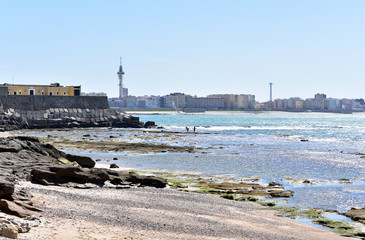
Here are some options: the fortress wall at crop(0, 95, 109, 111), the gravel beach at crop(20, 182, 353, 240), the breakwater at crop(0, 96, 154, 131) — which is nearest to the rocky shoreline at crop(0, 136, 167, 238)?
the gravel beach at crop(20, 182, 353, 240)

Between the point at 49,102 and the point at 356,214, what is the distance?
7485 centimetres

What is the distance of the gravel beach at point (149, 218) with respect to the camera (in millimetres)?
15430

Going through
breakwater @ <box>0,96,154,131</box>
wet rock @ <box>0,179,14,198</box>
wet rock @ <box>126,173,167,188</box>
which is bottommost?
wet rock @ <box>126,173,167,188</box>

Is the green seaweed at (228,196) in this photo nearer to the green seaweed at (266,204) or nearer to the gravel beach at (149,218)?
the gravel beach at (149,218)

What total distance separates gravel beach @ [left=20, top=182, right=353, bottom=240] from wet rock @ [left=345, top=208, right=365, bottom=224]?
2374 millimetres

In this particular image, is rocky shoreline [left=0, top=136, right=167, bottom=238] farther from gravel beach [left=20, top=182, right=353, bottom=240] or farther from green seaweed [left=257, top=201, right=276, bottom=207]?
green seaweed [left=257, top=201, right=276, bottom=207]

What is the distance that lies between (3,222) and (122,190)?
393 inches

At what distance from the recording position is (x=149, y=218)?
693 inches

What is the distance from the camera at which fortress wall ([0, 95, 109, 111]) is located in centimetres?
8413

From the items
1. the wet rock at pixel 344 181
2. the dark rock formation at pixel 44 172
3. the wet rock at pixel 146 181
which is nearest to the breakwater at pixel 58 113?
the dark rock formation at pixel 44 172

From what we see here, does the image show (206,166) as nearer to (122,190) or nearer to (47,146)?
(47,146)

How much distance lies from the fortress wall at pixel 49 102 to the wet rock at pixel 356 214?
7080cm

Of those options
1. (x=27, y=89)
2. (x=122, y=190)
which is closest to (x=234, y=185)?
(x=122, y=190)

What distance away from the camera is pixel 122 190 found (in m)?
23.1
